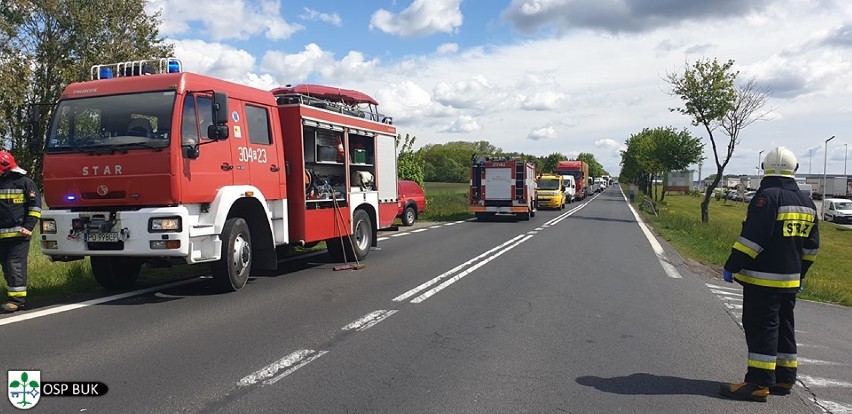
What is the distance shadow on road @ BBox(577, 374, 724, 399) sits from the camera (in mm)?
4407

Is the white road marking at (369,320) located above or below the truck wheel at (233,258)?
below

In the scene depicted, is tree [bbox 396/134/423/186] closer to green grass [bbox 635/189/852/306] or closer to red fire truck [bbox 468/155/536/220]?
red fire truck [bbox 468/155/536/220]

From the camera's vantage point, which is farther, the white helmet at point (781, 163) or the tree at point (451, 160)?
the tree at point (451, 160)

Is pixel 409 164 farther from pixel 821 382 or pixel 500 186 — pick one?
pixel 821 382

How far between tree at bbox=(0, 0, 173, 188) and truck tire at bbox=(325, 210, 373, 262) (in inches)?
685

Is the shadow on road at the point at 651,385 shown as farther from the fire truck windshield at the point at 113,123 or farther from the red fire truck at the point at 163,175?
the fire truck windshield at the point at 113,123

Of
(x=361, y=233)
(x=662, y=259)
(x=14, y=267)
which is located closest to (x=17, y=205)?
(x=14, y=267)

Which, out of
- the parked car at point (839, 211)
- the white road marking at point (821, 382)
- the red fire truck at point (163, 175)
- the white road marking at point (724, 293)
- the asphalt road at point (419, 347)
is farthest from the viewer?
the parked car at point (839, 211)

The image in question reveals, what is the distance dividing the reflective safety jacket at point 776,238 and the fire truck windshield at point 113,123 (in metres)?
6.03

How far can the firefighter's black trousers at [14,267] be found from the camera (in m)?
6.57

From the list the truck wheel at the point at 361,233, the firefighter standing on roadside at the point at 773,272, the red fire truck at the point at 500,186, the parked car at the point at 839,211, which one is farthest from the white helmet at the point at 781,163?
the parked car at the point at 839,211

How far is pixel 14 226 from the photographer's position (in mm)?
6633

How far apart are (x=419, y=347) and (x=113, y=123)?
467 centimetres

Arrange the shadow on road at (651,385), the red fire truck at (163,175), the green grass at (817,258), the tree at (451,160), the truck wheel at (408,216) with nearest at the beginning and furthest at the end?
the shadow on road at (651,385), the red fire truck at (163,175), the green grass at (817,258), the truck wheel at (408,216), the tree at (451,160)
